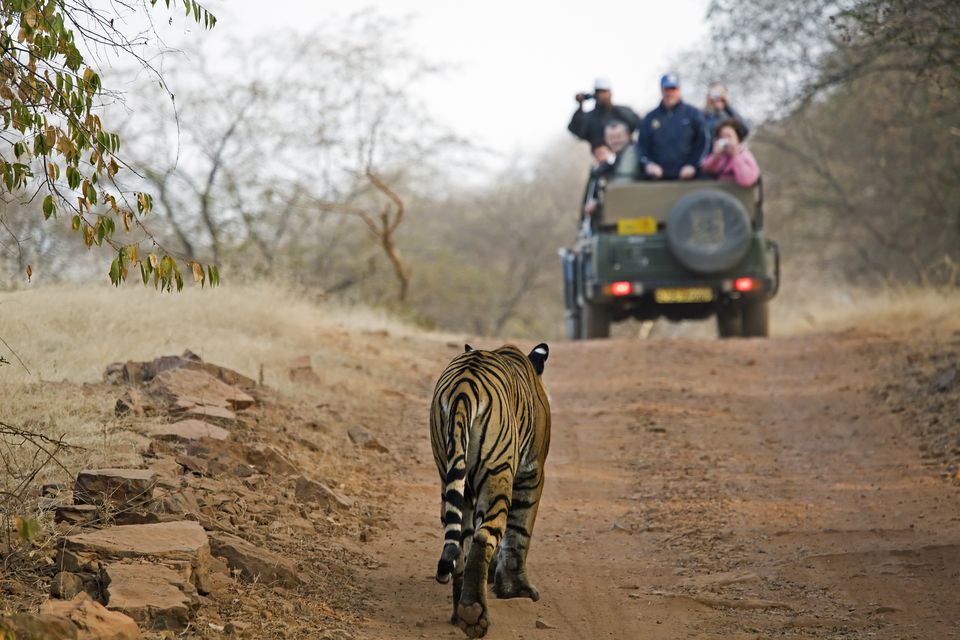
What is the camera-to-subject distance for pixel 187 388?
8.05 metres

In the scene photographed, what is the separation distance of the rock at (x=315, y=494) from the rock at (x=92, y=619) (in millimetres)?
2609

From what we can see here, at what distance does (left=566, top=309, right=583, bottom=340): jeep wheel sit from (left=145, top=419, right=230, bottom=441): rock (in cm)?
986

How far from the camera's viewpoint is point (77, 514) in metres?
5.40

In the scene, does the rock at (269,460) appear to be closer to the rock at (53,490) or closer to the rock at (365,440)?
the rock at (53,490)

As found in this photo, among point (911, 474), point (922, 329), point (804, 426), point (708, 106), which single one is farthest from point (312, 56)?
point (911, 474)

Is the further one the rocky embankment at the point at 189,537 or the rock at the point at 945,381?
the rock at the point at 945,381

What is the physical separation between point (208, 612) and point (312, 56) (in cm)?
1886

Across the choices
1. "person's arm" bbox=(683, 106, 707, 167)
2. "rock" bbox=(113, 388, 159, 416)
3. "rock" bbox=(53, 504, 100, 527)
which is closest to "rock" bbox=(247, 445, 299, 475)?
"rock" bbox=(113, 388, 159, 416)

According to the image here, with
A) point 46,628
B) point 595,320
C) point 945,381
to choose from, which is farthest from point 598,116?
point 46,628

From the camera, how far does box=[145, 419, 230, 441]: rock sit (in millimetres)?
6953

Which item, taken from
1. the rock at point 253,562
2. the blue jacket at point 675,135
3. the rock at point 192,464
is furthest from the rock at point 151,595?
the blue jacket at point 675,135

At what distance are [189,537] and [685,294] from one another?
10434 mm

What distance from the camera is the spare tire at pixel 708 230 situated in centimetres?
1397

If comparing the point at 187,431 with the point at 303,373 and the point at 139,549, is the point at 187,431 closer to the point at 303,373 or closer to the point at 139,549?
the point at 139,549
